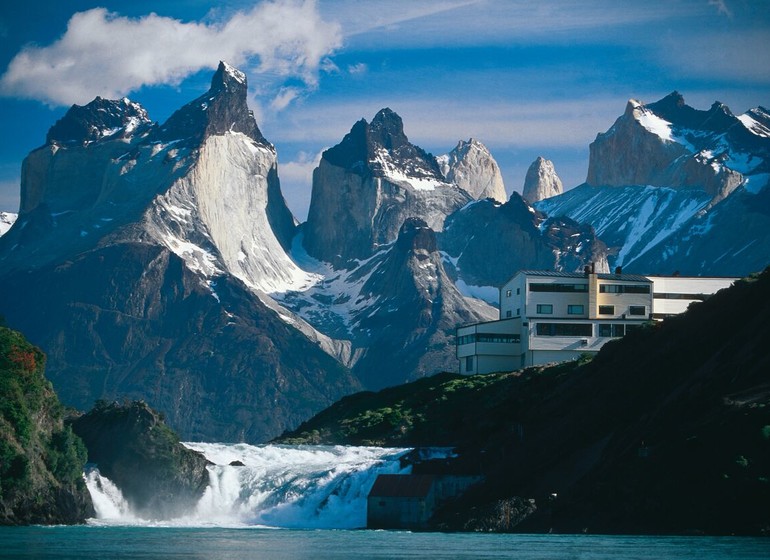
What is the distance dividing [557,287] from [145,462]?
63.6 metres

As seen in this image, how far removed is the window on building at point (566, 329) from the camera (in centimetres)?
18375

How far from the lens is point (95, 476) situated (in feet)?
463

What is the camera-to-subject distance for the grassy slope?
110m

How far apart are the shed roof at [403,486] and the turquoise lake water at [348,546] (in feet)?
32.1

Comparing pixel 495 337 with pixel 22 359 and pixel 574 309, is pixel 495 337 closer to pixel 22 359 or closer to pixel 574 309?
pixel 574 309

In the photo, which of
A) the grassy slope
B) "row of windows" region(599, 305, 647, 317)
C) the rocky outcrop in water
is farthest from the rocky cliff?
"row of windows" region(599, 305, 647, 317)

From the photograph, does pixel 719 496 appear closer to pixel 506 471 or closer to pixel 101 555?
pixel 506 471

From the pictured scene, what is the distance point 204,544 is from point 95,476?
113 ft

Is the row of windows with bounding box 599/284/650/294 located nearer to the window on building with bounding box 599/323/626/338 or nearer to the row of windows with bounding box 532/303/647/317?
the row of windows with bounding box 532/303/647/317

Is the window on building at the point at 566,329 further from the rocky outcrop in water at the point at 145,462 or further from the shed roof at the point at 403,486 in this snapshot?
the rocky outcrop in water at the point at 145,462

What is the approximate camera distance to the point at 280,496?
14488 centimetres

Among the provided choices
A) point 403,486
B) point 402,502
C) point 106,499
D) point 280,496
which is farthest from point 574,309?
point 106,499

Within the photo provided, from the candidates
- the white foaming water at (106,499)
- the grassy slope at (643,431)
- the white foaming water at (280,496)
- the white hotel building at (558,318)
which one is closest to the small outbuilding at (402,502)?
the grassy slope at (643,431)

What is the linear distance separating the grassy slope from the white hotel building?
44.8ft
